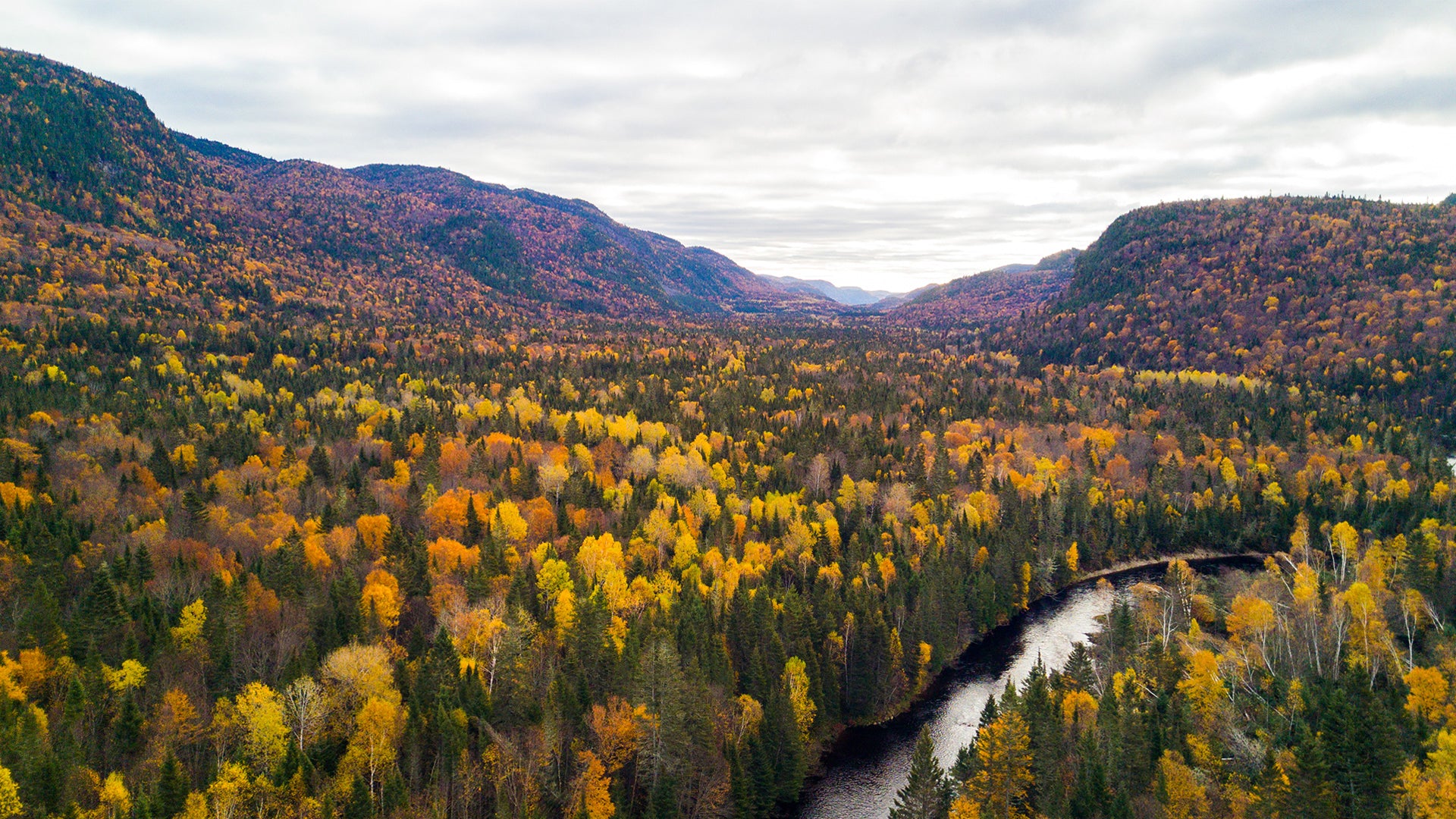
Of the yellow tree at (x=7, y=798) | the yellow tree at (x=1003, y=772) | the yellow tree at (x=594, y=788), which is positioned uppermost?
the yellow tree at (x=7, y=798)

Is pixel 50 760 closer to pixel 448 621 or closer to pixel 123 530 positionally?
pixel 448 621

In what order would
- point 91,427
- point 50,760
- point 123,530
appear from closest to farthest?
point 50,760
point 123,530
point 91,427

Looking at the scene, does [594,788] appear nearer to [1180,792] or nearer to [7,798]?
[7,798]

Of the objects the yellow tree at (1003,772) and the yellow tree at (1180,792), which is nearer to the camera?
the yellow tree at (1180,792)

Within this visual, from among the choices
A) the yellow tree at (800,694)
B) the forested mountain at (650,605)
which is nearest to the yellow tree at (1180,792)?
the forested mountain at (650,605)

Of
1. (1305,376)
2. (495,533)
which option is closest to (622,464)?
(495,533)

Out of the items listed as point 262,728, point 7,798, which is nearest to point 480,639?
point 262,728

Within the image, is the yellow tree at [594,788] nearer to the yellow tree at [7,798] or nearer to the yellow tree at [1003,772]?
the yellow tree at [1003,772]

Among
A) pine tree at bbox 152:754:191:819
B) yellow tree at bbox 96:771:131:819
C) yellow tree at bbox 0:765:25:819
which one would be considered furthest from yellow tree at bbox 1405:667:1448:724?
yellow tree at bbox 0:765:25:819

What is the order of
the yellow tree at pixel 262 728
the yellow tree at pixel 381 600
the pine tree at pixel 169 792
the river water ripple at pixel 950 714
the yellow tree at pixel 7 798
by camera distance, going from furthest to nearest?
the yellow tree at pixel 381 600 < the river water ripple at pixel 950 714 < the yellow tree at pixel 262 728 < the pine tree at pixel 169 792 < the yellow tree at pixel 7 798

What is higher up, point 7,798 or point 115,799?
point 7,798

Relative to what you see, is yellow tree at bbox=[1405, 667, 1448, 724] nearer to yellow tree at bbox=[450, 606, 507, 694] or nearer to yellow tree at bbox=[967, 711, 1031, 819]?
yellow tree at bbox=[967, 711, 1031, 819]
